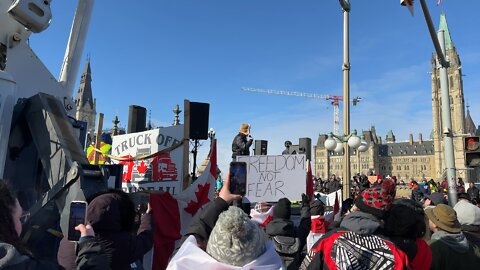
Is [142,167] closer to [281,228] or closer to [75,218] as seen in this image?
[281,228]

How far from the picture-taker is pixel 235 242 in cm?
179

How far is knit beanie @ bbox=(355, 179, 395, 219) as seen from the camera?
8.96 ft

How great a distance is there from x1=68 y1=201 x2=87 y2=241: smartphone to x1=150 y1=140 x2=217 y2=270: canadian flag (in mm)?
2709

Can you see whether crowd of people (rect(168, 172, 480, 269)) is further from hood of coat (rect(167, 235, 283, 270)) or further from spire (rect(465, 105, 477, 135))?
spire (rect(465, 105, 477, 135))

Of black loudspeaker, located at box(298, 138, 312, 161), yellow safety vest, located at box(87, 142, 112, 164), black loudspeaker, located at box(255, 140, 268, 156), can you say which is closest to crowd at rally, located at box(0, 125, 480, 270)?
yellow safety vest, located at box(87, 142, 112, 164)

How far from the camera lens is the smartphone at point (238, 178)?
114 inches

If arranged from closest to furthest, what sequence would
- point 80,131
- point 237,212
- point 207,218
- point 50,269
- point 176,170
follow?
1. point 50,269
2. point 237,212
3. point 207,218
4. point 80,131
5. point 176,170

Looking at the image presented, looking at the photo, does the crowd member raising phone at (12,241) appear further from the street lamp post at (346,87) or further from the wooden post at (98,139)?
the street lamp post at (346,87)

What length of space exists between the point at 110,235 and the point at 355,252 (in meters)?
1.62

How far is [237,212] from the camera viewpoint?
1.88 metres

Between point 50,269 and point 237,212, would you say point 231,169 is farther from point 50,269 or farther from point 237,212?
point 50,269

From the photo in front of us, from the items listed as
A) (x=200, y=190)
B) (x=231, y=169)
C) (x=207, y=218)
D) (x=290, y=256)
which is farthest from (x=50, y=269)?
(x=200, y=190)

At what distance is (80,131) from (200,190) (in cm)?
207

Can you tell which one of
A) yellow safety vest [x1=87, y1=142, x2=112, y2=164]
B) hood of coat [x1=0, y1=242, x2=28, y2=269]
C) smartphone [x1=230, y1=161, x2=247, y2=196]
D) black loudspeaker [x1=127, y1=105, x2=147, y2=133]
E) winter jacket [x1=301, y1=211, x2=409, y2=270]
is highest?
black loudspeaker [x1=127, y1=105, x2=147, y2=133]
